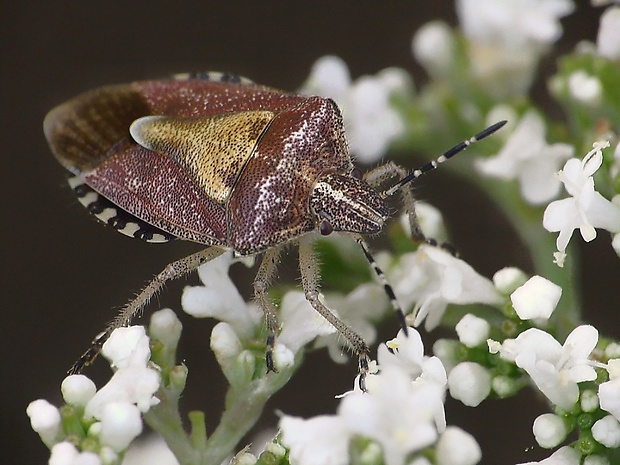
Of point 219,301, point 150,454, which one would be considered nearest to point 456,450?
point 219,301

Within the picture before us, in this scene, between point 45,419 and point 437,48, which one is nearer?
point 45,419

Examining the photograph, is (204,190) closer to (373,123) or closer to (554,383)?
(373,123)

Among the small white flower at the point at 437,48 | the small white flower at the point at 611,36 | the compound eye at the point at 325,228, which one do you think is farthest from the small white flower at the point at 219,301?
the small white flower at the point at 611,36

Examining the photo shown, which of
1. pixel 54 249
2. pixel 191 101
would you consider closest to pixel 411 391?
pixel 191 101

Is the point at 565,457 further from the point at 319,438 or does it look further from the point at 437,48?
the point at 437,48

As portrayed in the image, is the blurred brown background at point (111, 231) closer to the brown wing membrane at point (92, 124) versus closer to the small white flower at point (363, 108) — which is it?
the brown wing membrane at point (92, 124)

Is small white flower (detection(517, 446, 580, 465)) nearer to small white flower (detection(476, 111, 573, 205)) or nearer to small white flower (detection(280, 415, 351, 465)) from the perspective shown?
small white flower (detection(280, 415, 351, 465))

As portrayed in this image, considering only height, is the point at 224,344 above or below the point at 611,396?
above
